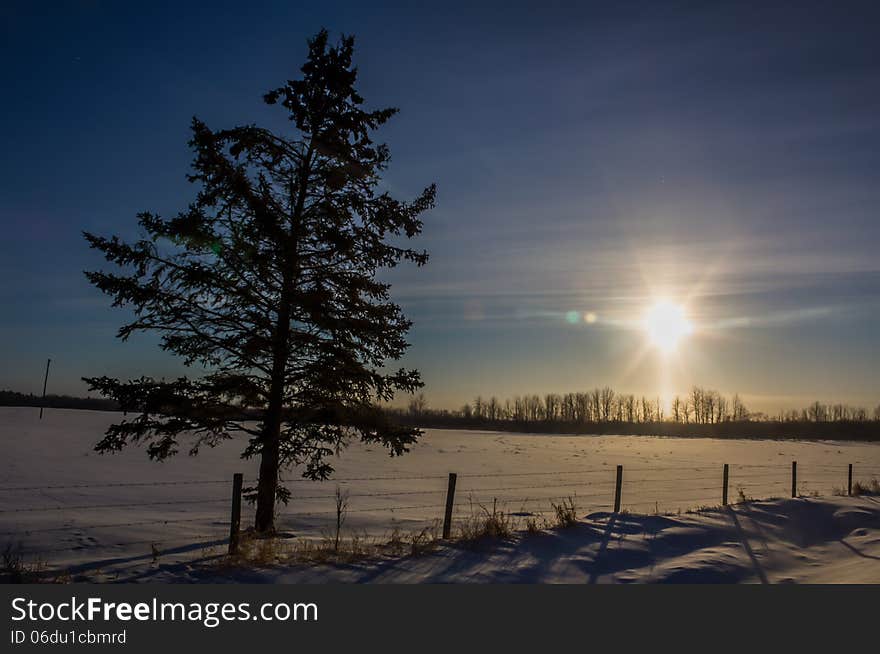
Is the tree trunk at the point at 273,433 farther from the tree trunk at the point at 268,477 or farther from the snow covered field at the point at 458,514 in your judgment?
the snow covered field at the point at 458,514

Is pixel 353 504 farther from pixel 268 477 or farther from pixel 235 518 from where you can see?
pixel 235 518

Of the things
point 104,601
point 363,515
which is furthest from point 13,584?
point 363,515

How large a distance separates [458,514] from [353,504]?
4.65 m

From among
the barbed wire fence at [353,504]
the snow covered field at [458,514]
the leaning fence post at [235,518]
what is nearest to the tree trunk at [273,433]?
the barbed wire fence at [353,504]

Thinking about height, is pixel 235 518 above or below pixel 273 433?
below

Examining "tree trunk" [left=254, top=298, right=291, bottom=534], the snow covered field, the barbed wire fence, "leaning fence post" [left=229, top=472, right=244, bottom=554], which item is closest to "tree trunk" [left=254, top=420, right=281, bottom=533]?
"tree trunk" [left=254, top=298, right=291, bottom=534]

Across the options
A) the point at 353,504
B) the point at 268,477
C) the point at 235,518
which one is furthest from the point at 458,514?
the point at 235,518

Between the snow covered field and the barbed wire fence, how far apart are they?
8cm

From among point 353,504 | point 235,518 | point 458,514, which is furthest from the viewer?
point 353,504

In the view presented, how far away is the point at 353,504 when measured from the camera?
1992 cm

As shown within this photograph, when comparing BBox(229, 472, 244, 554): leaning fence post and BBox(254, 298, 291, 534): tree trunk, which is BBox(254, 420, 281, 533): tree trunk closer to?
BBox(254, 298, 291, 534): tree trunk

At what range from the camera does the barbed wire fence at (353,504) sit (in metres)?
11.5

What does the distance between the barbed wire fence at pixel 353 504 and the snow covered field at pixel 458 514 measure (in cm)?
8

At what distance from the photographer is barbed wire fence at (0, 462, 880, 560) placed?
452 inches
